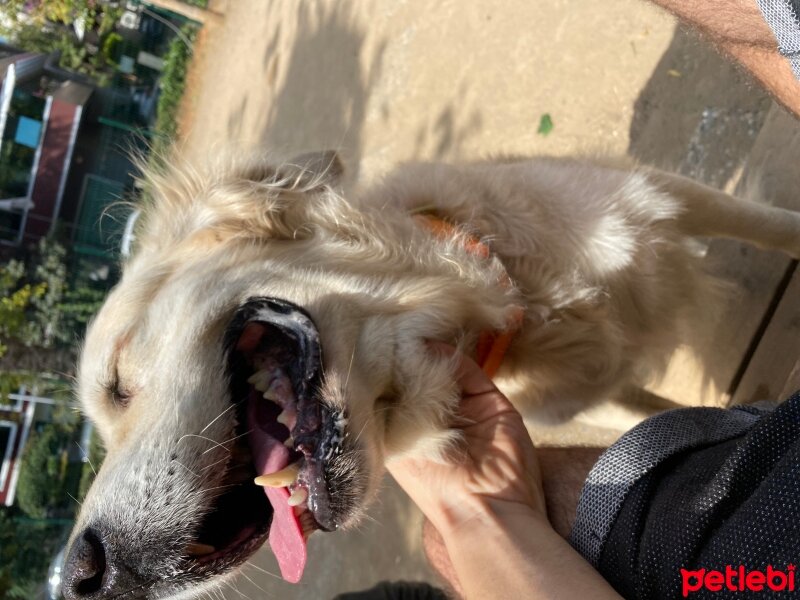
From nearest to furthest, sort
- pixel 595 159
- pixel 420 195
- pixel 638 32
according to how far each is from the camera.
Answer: pixel 420 195 → pixel 595 159 → pixel 638 32

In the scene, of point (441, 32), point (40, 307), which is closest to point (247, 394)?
point (441, 32)

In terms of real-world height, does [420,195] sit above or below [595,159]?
below

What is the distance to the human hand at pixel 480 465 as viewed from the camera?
6.51 ft

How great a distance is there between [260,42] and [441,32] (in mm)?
6328

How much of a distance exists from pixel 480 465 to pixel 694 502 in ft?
2.39

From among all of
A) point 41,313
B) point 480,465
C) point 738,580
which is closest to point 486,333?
point 480,465

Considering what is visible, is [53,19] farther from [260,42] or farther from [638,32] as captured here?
[638,32]

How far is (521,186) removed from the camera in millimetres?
2402

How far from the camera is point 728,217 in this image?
2559mm

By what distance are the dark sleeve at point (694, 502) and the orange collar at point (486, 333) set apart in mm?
586

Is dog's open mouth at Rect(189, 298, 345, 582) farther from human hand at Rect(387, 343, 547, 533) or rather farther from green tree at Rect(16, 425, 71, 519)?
green tree at Rect(16, 425, 71, 519)

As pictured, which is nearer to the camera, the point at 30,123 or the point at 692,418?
the point at 692,418

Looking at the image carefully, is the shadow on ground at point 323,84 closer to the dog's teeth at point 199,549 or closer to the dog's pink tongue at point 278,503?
the dog's pink tongue at point 278,503

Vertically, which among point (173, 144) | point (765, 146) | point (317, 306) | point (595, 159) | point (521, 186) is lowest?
point (317, 306)
